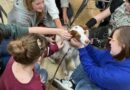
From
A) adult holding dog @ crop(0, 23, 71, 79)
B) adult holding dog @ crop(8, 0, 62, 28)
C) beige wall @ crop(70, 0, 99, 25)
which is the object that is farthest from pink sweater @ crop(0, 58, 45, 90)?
beige wall @ crop(70, 0, 99, 25)

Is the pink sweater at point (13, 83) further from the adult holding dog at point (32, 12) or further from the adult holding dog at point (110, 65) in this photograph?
the adult holding dog at point (32, 12)

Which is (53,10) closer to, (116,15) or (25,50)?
(116,15)

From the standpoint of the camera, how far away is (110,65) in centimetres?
169

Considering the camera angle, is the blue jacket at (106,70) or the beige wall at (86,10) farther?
the beige wall at (86,10)

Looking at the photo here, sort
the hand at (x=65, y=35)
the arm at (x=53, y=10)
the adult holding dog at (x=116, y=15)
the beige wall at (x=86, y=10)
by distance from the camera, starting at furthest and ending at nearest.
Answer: the beige wall at (x=86, y=10)
the arm at (x=53, y=10)
the adult holding dog at (x=116, y=15)
the hand at (x=65, y=35)

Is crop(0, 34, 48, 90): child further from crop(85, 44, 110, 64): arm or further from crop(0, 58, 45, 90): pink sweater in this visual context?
crop(85, 44, 110, 64): arm

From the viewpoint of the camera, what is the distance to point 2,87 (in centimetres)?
171

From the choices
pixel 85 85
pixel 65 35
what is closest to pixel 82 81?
pixel 85 85

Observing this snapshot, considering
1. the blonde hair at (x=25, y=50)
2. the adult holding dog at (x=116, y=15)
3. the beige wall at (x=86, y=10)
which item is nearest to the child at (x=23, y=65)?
the blonde hair at (x=25, y=50)

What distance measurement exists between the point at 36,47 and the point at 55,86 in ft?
2.19

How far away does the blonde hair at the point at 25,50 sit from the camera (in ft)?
5.24

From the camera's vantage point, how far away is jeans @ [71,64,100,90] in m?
1.79

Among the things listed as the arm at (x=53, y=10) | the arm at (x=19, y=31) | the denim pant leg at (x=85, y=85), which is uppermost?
the arm at (x=53, y=10)

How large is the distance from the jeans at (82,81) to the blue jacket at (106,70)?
0.06 metres
